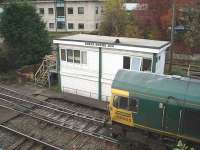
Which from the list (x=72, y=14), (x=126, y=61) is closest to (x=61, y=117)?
(x=126, y=61)

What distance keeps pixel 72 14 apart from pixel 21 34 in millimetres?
30556

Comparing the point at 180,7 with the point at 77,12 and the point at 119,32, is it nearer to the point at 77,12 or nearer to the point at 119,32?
the point at 119,32

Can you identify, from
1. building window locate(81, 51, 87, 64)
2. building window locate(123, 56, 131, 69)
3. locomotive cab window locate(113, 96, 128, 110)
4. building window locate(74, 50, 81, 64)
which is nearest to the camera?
locomotive cab window locate(113, 96, 128, 110)

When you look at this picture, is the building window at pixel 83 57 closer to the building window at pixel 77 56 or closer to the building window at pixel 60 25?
the building window at pixel 77 56

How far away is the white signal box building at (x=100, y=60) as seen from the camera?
18.4 metres

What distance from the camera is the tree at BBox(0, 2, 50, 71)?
27125 mm

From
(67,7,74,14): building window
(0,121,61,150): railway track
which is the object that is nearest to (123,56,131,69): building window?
(0,121,61,150): railway track

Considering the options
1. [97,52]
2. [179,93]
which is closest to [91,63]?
[97,52]

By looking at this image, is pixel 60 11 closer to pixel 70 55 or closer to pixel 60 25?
pixel 60 25

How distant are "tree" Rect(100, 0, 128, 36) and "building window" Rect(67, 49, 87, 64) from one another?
20.0 metres

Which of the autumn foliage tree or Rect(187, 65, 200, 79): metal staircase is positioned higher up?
the autumn foliage tree

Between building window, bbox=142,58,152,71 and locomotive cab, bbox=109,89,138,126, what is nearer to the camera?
locomotive cab, bbox=109,89,138,126

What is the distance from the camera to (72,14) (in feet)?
186

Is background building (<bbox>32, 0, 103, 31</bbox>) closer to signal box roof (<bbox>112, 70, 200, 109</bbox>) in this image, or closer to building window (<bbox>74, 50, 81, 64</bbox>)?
building window (<bbox>74, 50, 81, 64</bbox>)
